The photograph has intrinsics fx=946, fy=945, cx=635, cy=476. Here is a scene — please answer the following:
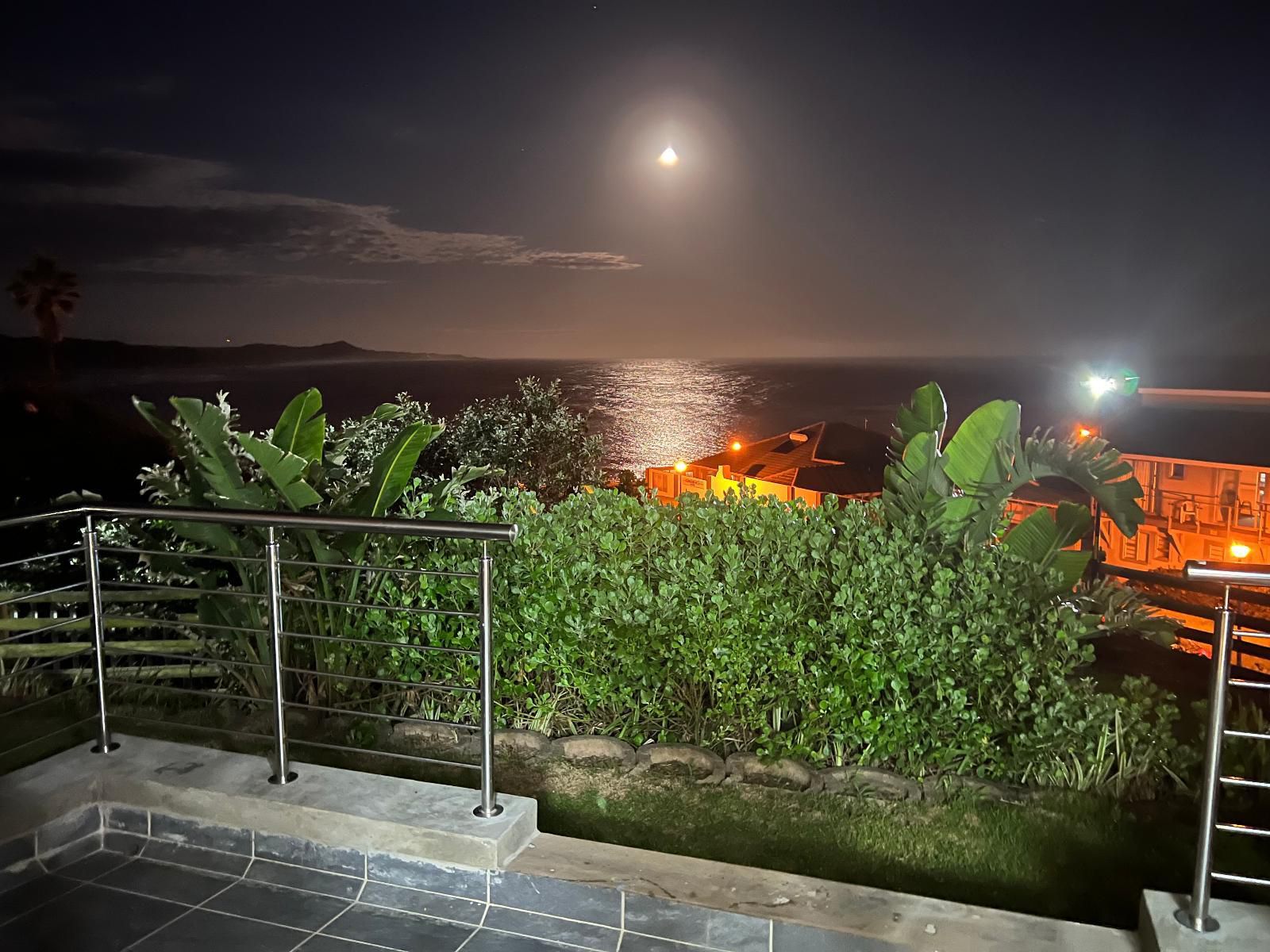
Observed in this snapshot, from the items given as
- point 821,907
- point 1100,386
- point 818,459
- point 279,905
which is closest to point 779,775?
point 821,907

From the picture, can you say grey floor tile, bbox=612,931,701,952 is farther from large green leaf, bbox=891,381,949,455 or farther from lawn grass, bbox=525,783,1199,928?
large green leaf, bbox=891,381,949,455

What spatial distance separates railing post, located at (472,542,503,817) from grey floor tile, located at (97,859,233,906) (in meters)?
0.80

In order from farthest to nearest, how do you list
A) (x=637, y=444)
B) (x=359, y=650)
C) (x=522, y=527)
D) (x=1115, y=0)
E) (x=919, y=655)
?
1. (x=637, y=444)
2. (x=1115, y=0)
3. (x=359, y=650)
4. (x=522, y=527)
5. (x=919, y=655)

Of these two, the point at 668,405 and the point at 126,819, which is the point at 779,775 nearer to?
the point at 126,819

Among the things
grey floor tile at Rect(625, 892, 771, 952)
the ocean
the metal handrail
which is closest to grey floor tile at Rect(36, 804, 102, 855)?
the metal handrail

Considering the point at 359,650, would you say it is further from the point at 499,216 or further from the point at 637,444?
the point at 499,216

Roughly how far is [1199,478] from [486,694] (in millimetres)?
19784

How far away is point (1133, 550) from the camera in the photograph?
18.8 metres

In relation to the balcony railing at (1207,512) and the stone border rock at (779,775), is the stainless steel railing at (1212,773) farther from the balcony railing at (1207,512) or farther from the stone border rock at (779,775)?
the balcony railing at (1207,512)

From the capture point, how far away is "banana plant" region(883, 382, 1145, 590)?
13.6 feet

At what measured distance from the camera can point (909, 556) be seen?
369cm

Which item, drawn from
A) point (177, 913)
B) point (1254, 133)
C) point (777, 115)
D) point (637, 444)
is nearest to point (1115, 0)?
point (1254, 133)

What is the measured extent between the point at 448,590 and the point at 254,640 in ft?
3.94

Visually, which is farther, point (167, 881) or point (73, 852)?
point (73, 852)
